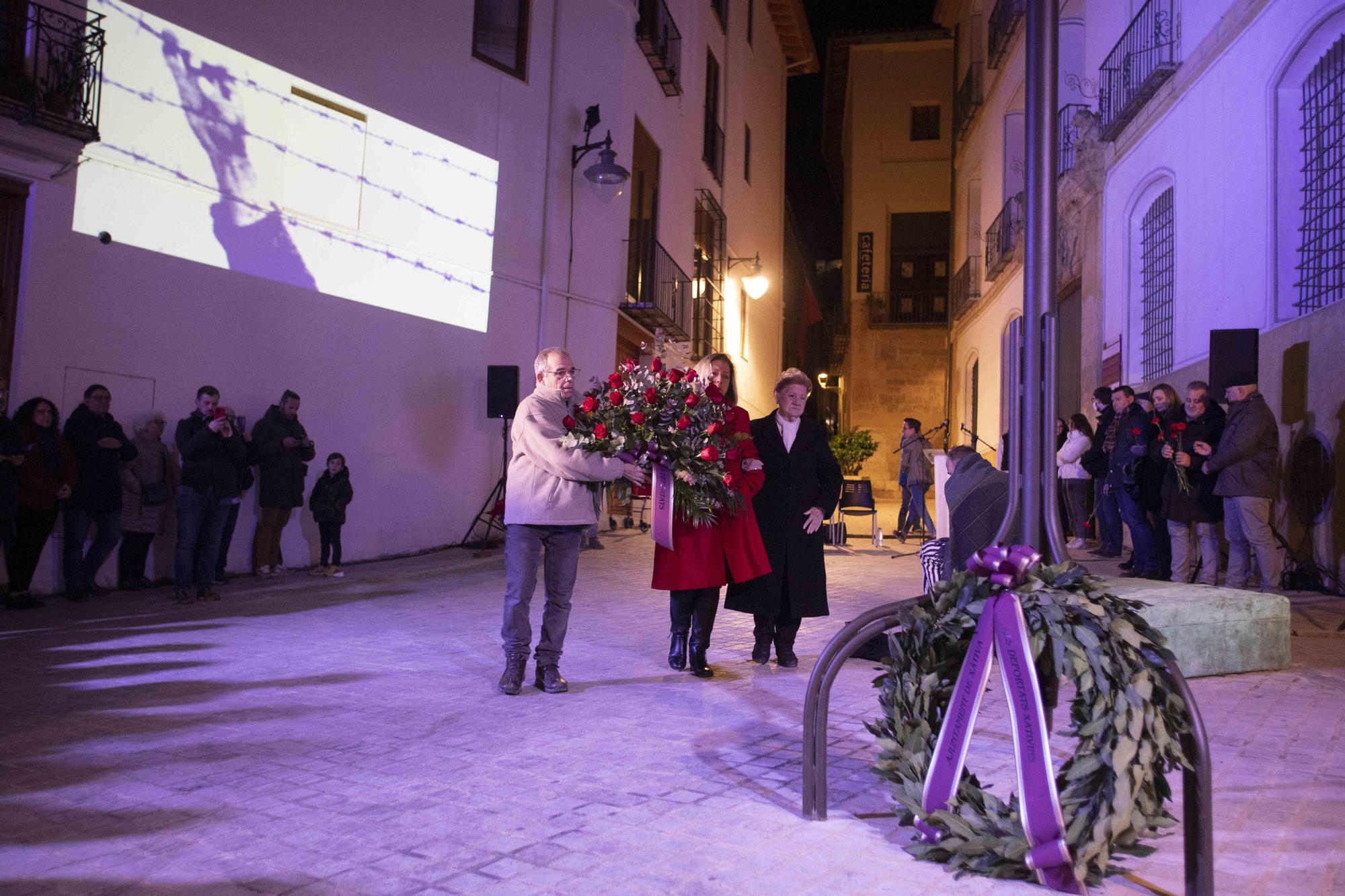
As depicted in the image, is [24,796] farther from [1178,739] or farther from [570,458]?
[1178,739]

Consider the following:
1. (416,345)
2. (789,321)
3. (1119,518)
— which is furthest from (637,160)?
(789,321)

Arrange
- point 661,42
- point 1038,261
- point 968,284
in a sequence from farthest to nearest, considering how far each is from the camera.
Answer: point 968,284 < point 661,42 < point 1038,261

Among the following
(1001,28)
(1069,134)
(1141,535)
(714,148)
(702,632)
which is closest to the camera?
(702,632)

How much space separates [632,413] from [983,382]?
65.2ft

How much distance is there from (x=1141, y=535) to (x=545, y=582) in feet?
23.3

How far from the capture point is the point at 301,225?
11484mm

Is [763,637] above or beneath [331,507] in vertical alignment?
beneath

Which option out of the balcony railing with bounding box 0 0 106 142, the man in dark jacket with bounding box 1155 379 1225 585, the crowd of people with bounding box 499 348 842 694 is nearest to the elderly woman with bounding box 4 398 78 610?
the balcony railing with bounding box 0 0 106 142

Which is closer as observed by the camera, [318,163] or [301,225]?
[301,225]

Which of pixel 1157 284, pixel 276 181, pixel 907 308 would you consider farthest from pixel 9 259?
pixel 907 308

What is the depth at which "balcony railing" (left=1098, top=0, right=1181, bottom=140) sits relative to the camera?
12.5m

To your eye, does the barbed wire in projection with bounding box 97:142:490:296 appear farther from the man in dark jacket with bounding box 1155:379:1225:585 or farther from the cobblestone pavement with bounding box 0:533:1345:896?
the man in dark jacket with bounding box 1155:379:1225:585

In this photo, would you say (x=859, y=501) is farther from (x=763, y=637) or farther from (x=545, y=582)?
(x=545, y=582)

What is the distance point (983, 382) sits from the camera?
940 inches
